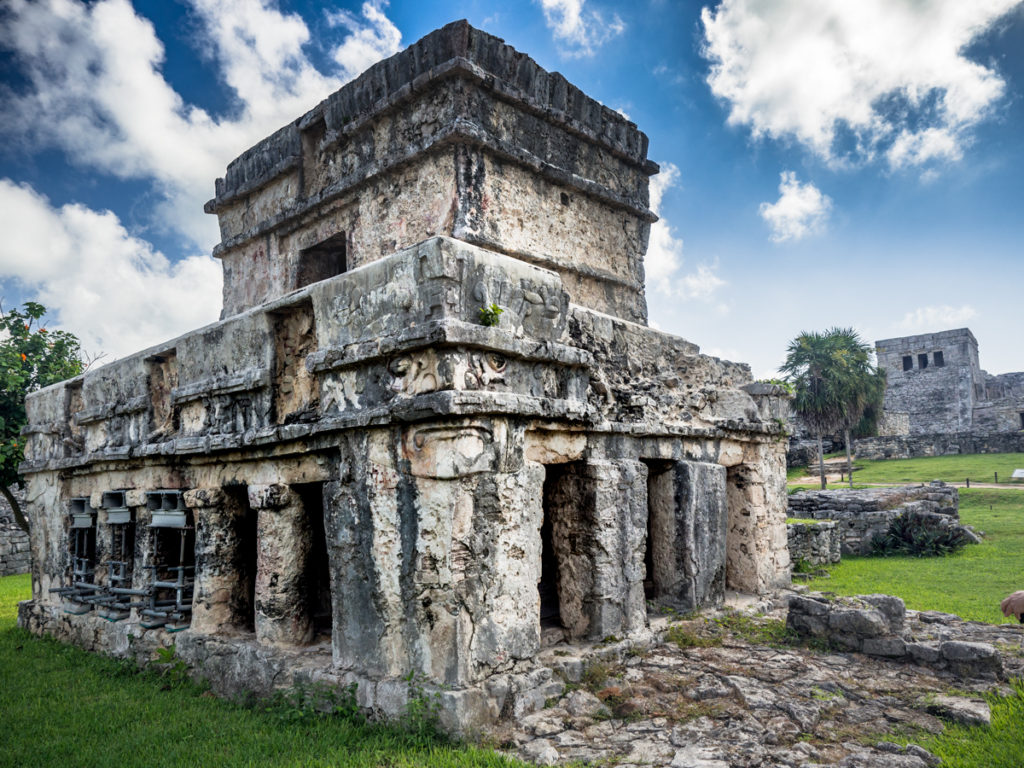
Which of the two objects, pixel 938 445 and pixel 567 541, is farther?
pixel 938 445

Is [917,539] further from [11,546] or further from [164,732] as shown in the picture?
[11,546]

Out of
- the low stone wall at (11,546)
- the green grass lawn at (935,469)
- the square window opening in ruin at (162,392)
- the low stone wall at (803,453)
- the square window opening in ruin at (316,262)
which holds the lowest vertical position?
the low stone wall at (11,546)

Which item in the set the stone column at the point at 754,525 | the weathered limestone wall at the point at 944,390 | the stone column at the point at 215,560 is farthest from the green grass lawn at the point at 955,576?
the weathered limestone wall at the point at 944,390

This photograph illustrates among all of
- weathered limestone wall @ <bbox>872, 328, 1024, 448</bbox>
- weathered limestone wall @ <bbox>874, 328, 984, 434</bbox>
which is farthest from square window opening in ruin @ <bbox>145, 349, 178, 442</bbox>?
weathered limestone wall @ <bbox>874, 328, 984, 434</bbox>

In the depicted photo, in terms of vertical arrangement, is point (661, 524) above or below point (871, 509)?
above

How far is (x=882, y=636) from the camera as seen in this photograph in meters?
5.27

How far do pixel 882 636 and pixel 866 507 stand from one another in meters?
9.11

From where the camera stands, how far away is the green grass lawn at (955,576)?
748 cm

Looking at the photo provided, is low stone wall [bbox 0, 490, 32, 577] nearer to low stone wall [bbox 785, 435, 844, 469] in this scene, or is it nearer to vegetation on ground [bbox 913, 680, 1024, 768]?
vegetation on ground [bbox 913, 680, 1024, 768]

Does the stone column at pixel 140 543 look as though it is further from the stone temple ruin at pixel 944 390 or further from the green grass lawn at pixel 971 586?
the stone temple ruin at pixel 944 390

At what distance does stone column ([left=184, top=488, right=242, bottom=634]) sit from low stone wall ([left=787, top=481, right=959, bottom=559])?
32.1ft

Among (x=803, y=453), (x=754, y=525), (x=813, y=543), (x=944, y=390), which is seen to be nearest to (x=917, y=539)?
(x=813, y=543)

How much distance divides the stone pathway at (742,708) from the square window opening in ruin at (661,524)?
1.75 feet

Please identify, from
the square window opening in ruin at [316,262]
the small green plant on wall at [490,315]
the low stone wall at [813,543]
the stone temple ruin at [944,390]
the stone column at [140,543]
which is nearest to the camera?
the small green plant on wall at [490,315]
